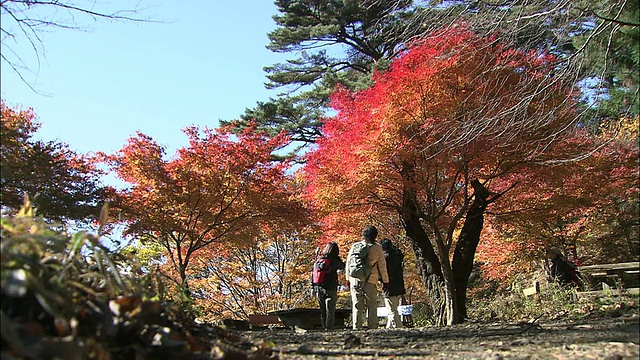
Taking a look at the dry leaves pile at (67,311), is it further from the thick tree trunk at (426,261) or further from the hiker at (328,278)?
the thick tree trunk at (426,261)

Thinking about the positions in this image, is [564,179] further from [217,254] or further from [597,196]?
[217,254]

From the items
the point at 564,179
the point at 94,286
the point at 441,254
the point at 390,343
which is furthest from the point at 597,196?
the point at 94,286

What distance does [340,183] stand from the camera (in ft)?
31.1

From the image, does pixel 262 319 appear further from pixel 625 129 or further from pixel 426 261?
pixel 625 129

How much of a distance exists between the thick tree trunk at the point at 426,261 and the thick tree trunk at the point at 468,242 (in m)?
0.35

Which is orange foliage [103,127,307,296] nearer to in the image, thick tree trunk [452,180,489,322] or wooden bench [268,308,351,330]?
wooden bench [268,308,351,330]

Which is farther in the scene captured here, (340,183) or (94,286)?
(340,183)

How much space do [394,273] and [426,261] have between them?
3.15 m

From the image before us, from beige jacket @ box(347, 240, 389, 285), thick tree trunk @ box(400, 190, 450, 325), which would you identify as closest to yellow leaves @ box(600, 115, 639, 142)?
beige jacket @ box(347, 240, 389, 285)

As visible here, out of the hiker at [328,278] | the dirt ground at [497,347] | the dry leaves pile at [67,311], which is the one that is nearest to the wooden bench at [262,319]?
the hiker at [328,278]

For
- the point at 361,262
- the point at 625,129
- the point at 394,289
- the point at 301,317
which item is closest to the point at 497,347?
the point at 361,262

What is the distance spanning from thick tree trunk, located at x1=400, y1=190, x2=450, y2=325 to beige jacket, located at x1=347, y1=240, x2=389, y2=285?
3.35 m

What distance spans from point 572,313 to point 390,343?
12.9ft

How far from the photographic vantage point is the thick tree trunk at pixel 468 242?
10234mm
